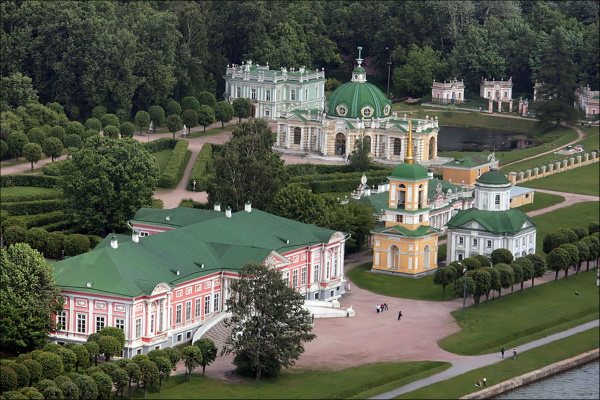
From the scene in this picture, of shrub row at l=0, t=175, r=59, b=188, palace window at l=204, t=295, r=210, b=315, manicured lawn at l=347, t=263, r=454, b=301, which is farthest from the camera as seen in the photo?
shrub row at l=0, t=175, r=59, b=188

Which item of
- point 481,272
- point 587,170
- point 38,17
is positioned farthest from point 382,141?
point 481,272

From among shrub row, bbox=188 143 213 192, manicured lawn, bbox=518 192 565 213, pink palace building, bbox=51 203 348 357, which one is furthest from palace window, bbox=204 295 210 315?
manicured lawn, bbox=518 192 565 213

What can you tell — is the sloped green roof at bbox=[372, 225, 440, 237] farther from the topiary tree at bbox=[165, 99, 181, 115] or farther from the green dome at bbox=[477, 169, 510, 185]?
the topiary tree at bbox=[165, 99, 181, 115]

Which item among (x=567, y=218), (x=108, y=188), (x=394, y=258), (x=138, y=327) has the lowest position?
(x=138, y=327)

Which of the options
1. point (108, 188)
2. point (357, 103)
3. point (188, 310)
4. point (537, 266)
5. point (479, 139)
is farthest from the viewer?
point (479, 139)

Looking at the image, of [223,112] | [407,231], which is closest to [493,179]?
[407,231]

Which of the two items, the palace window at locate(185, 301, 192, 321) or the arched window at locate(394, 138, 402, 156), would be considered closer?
the palace window at locate(185, 301, 192, 321)

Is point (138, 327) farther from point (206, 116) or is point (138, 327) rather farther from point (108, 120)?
point (206, 116)
